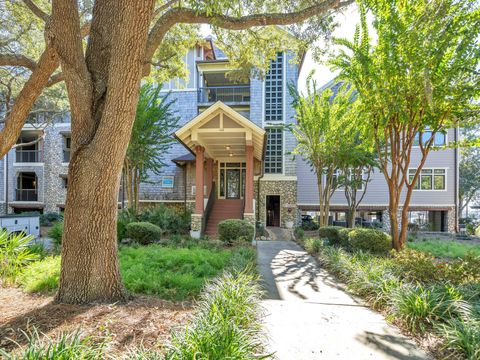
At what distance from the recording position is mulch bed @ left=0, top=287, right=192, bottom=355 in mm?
2686

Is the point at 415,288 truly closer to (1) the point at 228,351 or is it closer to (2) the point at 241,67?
(1) the point at 228,351

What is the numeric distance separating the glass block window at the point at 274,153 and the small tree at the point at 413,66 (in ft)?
28.8

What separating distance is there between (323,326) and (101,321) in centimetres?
278

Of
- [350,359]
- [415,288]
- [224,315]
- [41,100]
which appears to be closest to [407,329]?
[415,288]

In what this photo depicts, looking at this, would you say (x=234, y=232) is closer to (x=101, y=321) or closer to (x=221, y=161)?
(x=101, y=321)

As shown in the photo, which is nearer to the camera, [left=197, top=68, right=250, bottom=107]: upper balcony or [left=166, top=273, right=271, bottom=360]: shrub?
[left=166, top=273, right=271, bottom=360]: shrub

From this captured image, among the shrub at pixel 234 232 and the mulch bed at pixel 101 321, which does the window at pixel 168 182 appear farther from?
the mulch bed at pixel 101 321

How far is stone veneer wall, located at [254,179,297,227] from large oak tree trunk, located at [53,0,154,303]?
1308 cm

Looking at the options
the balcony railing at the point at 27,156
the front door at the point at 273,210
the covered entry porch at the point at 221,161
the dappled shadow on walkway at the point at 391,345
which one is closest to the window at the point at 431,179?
the front door at the point at 273,210

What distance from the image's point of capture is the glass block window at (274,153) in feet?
54.6

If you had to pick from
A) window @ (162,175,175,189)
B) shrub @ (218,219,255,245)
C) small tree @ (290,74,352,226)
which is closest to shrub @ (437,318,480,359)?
shrub @ (218,219,255,245)

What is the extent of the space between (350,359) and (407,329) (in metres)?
1.21

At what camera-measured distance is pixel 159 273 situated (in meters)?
5.49

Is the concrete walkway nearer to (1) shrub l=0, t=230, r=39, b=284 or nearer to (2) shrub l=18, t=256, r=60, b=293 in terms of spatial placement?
(2) shrub l=18, t=256, r=60, b=293
